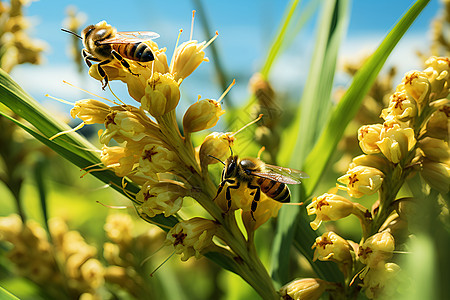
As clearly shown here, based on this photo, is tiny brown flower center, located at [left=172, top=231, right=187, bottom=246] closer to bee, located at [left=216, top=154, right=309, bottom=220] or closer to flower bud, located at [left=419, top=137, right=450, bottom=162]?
bee, located at [left=216, top=154, right=309, bottom=220]

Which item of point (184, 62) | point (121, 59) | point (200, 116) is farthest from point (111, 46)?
point (200, 116)

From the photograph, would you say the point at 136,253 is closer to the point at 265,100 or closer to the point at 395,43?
the point at 265,100

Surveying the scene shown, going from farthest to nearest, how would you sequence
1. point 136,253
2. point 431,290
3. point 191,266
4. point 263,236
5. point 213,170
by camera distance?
point 191,266 < point 136,253 < point 263,236 < point 213,170 < point 431,290

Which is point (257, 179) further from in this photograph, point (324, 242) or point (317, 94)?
point (317, 94)

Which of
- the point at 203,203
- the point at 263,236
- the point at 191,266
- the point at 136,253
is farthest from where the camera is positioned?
the point at 191,266

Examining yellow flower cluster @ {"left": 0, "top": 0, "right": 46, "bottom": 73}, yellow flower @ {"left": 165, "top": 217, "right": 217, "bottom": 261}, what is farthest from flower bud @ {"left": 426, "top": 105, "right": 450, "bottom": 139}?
yellow flower cluster @ {"left": 0, "top": 0, "right": 46, "bottom": 73}

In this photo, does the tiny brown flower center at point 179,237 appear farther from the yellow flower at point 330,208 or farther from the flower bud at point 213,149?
the yellow flower at point 330,208

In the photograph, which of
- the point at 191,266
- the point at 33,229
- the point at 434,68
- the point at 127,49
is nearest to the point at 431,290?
the point at 434,68

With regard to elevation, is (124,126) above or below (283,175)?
above
